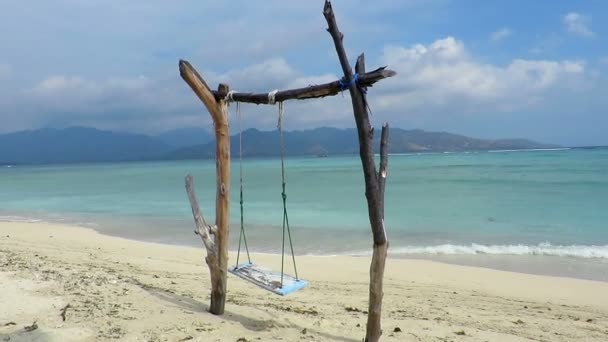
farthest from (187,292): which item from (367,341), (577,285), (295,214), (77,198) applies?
(77,198)

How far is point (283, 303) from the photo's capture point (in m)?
5.86

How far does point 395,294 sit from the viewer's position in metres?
6.58

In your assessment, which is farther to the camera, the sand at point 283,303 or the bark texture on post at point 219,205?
the bark texture on post at point 219,205

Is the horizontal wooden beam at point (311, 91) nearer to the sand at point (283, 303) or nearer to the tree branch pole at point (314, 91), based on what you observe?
the tree branch pole at point (314, 91)

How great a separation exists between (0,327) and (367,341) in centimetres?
329

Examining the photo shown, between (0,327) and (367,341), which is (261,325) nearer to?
(367,341)

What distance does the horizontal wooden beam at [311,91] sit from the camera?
391cm

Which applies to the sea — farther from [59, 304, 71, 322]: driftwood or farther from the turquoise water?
[59, 304, 71, 322]: driftwood

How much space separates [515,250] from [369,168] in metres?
7.50

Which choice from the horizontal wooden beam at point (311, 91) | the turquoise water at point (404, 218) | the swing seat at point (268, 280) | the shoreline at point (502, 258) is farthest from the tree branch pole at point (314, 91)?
the turquoise water at point (404, 218)

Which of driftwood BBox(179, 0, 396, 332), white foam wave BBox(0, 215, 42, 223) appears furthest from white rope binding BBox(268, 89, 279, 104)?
white foam wave BBox(0, 215, 42, 223)

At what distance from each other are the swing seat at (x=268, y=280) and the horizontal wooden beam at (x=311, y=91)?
5.96 feet

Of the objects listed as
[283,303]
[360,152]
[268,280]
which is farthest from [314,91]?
[283,303]

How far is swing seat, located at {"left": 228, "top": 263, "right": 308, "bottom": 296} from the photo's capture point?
181 inches
